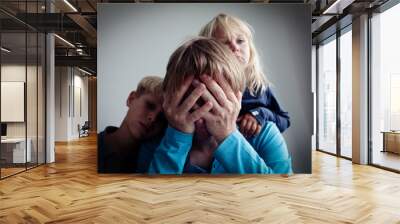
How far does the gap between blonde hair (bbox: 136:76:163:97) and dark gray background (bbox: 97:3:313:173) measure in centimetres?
10

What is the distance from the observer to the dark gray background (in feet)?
21.1

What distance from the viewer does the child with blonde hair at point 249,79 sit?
6.24 meters

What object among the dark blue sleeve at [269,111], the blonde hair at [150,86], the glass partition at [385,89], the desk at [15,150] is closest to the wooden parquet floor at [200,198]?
the desk at [15,150]

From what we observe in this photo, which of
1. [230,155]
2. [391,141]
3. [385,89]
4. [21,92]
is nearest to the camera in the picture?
[230,155]

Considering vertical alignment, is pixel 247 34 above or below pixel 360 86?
above

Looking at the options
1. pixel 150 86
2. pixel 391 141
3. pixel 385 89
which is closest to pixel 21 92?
pixel 150 86

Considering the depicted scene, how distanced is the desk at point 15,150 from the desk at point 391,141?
6.70 meters

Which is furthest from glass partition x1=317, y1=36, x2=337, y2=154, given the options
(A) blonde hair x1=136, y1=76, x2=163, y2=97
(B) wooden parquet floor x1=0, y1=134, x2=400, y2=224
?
(A) blonde hair x1=136, y1=76, x2=163, y2=97

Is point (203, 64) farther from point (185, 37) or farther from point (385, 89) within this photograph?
point (385, 89)

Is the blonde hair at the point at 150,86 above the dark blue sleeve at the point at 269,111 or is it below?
above

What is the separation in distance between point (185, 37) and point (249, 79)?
1.23 m

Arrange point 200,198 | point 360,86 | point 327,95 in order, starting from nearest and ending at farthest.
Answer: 1. point 200,198
2. point 360,86
3. point 327,95

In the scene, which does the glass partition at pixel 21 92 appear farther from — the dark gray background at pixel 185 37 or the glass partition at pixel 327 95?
the glass partition at pixel 327 95

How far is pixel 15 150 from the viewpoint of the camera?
6.88 metres
